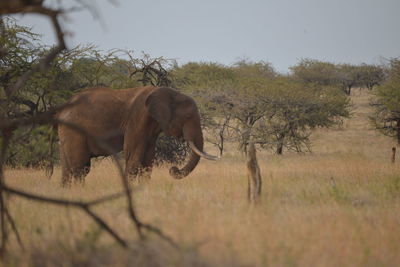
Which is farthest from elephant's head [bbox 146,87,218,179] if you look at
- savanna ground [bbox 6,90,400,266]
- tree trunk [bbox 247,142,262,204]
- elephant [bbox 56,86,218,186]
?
tree trunk [bbox 247,142,262,204]

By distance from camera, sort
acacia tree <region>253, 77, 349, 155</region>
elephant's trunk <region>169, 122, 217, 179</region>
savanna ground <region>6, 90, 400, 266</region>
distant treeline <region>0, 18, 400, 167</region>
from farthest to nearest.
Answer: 1. acacia tree <region>253, 77, 349, 155</region>
2. distant treeline <region>0, 18, 400, 167</region>
3. elephant's trunk <region>169, 122, 217, 179</region>
4. savanna ground <region>6, 90, 400, 266</region>

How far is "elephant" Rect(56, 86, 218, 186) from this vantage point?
348 inches

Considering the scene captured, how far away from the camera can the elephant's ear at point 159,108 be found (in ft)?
28.9

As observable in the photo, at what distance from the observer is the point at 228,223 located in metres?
5.30

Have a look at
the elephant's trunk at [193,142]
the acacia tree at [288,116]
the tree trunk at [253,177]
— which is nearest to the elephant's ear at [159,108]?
the elephant's trunk at [193,142]

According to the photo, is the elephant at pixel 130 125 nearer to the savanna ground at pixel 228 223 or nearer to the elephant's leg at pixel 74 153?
the elephant's leg at pixel 74 153

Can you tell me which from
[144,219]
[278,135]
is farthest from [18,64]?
[278,135]

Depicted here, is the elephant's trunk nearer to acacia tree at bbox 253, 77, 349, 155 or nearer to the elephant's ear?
the elephant's ear

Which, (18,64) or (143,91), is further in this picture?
(18,64)

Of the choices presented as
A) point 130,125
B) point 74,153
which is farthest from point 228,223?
point 74,153

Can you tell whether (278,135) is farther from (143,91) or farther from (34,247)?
(34,247)

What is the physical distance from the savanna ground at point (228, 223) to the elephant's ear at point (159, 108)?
1.28m

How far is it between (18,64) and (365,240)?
10311 mm

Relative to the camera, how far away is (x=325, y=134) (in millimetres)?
30594
